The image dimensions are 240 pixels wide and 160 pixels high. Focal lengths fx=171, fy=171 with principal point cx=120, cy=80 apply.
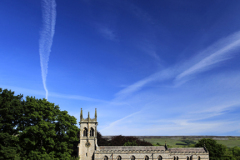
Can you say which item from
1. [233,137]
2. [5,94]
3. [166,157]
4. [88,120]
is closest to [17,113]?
[5,94]

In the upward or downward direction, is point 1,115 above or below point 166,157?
above

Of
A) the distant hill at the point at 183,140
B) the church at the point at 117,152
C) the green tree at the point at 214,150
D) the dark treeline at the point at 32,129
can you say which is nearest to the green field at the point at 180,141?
the distant hill at the point at 183,140

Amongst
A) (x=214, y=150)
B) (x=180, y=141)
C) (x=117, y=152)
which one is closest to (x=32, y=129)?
(x=117, y=152)

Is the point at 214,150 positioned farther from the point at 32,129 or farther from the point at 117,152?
the point at 32,129

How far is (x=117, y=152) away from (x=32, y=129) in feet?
76.6

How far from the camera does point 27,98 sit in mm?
39219

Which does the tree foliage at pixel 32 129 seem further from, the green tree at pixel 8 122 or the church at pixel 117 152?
the church at pixel 117 152

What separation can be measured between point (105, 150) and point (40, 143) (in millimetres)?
17162

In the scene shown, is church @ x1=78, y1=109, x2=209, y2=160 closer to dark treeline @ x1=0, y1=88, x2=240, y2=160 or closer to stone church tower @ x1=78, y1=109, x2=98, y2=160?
stone church tower @ x1=78, y1=109, x2=98, y2=160

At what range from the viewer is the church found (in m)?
46.7

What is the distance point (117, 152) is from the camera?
154 feet

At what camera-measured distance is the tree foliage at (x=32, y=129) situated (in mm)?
34188

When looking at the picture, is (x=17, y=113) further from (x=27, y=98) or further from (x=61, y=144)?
(x=61, y=144)

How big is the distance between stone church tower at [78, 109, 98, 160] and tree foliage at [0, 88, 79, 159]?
26.0 feet
